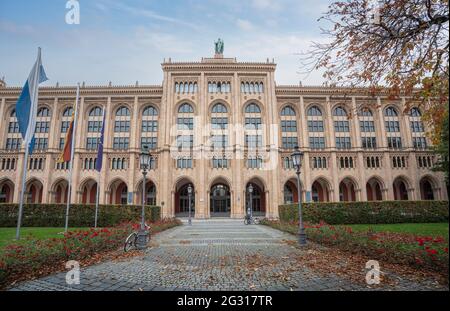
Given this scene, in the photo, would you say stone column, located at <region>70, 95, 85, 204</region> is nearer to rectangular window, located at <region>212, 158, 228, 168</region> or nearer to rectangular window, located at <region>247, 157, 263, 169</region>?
rectangular window, located at <region>212, 158, 228, 168</region>

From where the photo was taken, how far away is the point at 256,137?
36.1 m

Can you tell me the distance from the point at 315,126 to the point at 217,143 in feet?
56.4

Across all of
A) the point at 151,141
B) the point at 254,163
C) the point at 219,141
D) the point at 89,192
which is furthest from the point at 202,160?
the point at 89,192

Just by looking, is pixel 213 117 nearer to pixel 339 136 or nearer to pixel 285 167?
pixel 285 167

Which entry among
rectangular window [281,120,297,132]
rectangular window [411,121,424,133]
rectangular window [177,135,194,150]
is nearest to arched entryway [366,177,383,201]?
rectangular window [411,121,424,133]

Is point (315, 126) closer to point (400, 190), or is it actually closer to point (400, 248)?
point (400, 190)

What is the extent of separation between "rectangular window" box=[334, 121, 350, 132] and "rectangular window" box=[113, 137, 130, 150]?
3503 centimetres

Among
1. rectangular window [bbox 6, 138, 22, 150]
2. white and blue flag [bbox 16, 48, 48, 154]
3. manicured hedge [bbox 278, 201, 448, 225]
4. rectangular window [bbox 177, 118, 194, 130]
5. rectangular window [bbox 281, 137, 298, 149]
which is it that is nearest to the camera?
white and blue flag [bbox 16, 48, 48, 154]

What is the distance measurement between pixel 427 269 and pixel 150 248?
908cm

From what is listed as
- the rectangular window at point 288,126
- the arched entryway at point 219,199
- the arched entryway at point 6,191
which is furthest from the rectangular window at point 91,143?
the rectangular window at point 288,126

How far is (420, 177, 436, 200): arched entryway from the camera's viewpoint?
37.4 metres

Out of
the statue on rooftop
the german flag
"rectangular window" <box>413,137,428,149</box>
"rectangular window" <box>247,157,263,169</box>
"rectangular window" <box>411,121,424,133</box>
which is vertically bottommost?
the german flag

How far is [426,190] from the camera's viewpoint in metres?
39.0

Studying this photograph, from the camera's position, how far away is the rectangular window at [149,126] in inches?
1487
